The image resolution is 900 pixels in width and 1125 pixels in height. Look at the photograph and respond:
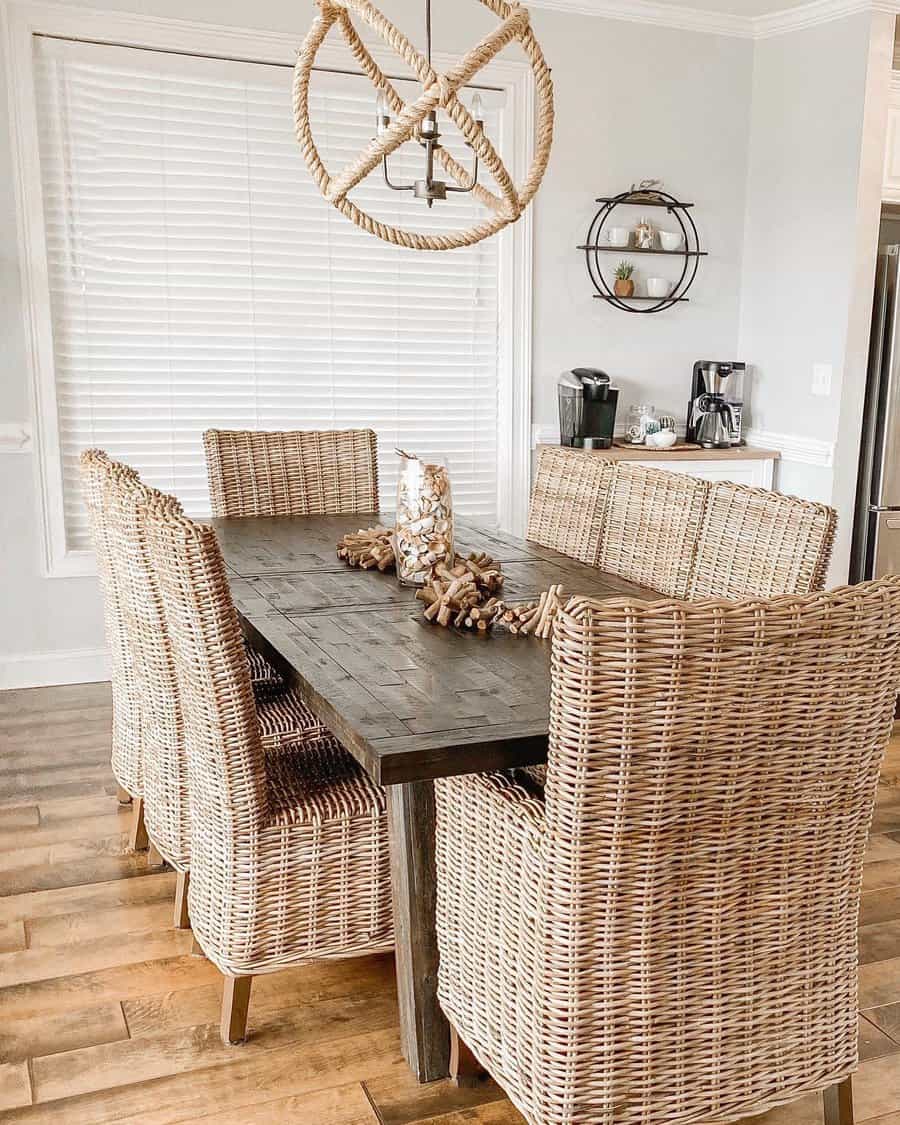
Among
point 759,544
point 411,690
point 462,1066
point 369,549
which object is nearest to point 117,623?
point 369,549

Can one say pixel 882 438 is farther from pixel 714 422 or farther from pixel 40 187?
pixel 40 187

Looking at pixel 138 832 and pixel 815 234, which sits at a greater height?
pixel 815 234

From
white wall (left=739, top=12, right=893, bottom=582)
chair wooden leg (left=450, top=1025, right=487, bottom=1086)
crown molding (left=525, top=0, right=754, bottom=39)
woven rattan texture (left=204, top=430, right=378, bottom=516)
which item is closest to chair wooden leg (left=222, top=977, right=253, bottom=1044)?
chair wooden leg (left=450, top=1025, right=487, bottom=1086)

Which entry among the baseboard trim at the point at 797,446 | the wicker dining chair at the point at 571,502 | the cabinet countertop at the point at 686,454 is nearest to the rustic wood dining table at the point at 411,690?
the wicker dining chair at the point at 571,502

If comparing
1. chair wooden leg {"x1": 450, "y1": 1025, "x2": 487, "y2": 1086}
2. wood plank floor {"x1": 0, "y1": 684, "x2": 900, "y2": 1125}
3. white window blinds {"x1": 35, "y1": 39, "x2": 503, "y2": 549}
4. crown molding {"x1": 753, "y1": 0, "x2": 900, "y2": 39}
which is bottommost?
wood plank floor {"x1": 0, "y1": 684, "x2": 900, "y2": 1125}

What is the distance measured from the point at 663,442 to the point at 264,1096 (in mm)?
3284

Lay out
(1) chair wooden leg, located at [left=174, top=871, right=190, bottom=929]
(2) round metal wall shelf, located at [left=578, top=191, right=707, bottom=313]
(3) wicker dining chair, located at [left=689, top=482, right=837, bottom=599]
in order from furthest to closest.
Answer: (2) round metal wall shelf, located at [left=578, top=191, right=707, bottom=313] → (1) chair wooden leg, located at [left=174, top=871, right=190, bottom=929] → (3) wicker dining chair, located at [left=689, top=482, right=837, bottom=599]

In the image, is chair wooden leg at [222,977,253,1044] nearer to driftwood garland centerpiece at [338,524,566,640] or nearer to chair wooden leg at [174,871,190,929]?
chair wooden leg at [174,871,190,929]

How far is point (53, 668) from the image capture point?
4.17 meters

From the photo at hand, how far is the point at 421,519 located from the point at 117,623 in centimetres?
71

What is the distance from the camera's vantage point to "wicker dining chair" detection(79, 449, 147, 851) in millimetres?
2223

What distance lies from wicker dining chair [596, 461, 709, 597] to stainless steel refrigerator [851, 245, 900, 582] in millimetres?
1944

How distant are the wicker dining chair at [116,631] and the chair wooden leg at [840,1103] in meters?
1.52

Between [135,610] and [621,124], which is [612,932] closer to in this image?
[135,610]
